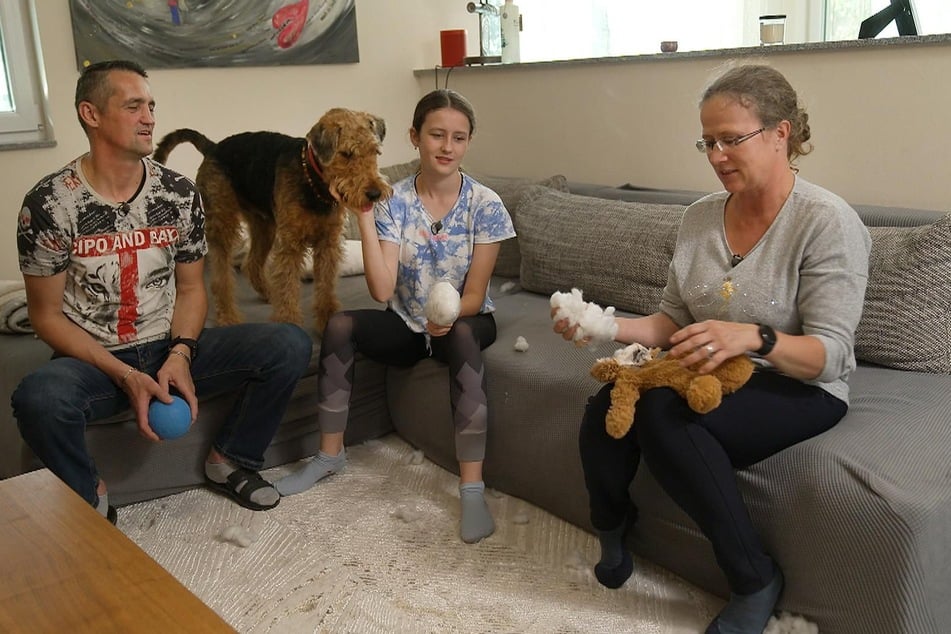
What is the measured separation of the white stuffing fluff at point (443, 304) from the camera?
6.79ft

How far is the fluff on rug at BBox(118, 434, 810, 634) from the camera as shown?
1773 millimetres

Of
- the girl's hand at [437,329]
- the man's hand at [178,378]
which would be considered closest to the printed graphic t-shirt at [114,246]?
the man's hand at [178,378]

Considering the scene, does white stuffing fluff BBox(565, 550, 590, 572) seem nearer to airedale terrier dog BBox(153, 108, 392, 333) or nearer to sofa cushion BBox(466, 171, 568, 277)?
airedale terrier dog BBox(153, 108, 392, 333)

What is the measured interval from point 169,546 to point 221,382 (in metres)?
0.40

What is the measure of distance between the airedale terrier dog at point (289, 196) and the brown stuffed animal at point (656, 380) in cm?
82

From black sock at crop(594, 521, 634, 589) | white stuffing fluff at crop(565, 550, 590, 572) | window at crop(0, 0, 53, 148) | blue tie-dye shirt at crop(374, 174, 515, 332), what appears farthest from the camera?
window at crop(0, 0, 53, 148)

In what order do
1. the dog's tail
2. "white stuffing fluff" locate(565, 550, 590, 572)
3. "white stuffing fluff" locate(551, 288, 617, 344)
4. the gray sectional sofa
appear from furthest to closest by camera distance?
the dog's tail → "white stuffing fluff" locate(565, 550, 590, 572) → "white stuffing fluff" locate(551, 288, 617, 344) → the gray sectional sofa

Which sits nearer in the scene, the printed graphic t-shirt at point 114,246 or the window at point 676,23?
the printed graphic t-shirt at point 114,246

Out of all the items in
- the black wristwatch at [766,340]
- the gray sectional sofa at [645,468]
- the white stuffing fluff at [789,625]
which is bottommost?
the white stuffing fluff at [789,625]

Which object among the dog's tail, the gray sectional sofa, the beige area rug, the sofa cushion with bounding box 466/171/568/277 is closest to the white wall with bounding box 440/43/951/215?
the gray sectional sofa

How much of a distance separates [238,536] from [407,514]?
1.29 feet

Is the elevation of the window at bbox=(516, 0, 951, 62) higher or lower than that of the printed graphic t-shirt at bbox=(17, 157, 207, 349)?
higher

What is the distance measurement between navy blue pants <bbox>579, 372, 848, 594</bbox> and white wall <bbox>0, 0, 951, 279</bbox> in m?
1.04

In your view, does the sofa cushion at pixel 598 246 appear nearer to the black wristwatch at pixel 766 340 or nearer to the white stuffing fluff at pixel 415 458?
the white stuffing fluff at pixel 415 458
